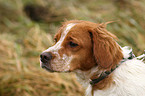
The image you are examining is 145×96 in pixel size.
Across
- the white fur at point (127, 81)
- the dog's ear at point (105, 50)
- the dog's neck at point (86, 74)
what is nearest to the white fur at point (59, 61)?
the dog's neck at point (86, 74)

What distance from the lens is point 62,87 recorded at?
434cm

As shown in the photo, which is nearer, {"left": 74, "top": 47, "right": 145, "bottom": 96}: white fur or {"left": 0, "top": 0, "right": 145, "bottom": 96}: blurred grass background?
{"left": 74, "top": 47, "right": 145, "bottom": 96}: white fur

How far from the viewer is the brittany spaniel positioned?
2.39 metres

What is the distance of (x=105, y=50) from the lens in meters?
2.45

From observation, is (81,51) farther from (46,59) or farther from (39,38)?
(39,38)

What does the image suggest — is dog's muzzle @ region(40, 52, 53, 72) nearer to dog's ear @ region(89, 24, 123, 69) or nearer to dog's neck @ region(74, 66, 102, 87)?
dog's neck @ region(74, 66, 102, 87)

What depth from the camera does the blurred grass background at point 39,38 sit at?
426 centimetres

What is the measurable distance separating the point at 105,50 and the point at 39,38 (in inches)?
132

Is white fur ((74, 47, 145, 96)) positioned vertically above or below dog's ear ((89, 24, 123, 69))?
below

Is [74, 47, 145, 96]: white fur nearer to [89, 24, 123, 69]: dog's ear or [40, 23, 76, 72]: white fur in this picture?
[89, 24, 123, 69]: dog's ear

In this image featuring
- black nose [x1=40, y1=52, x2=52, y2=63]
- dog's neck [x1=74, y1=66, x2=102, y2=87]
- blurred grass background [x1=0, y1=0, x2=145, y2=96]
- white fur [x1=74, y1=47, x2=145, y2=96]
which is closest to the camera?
white fur [x1=74, y1=47, x2=145, y2=96]

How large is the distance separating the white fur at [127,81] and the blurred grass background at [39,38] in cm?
98

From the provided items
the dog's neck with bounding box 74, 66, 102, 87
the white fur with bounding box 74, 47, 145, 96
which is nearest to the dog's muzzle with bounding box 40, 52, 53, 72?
the dog's neck with bounding box 74, 66, 102, 87

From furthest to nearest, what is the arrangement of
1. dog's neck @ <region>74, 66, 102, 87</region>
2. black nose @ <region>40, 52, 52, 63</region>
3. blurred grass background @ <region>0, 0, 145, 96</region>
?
blurred grass background @ <region>0, 0, 145, 96</region>
dog's neck @ <region>74, 66, 102, 87</region>
black nose @ <region>40, 52, 52, 63</region>
